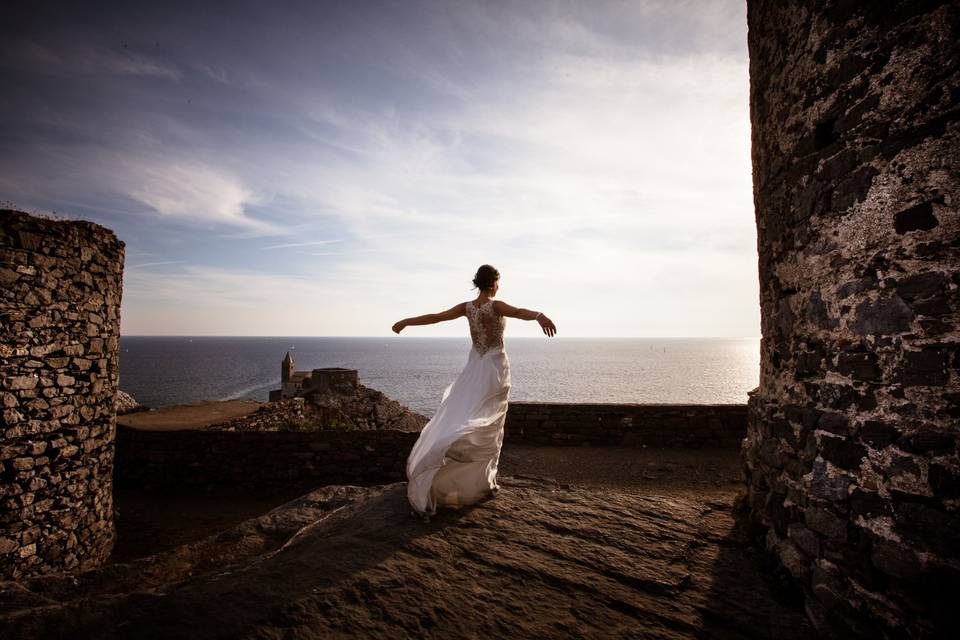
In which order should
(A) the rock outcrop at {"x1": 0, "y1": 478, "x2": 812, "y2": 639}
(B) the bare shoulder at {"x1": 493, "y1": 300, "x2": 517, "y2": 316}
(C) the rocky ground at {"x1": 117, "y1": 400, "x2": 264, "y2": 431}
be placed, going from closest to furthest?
(A) the rock outcrop at {"x1": 0, "y1": 478, "x2": 812, "y2": 639} → (B) the bare shoulder at {"x1": 493, "y1": 300, "x2": 517, "y2": 316} → (C) the rocky ground at {"x1": 117, "y1": 400, "x2": 264, "y2": 431}

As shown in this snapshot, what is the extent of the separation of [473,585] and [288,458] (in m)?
7.97

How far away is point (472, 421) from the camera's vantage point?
377 cm

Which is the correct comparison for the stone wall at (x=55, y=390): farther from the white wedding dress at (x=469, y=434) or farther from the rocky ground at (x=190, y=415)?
the white wedding dress at (x=469, y=434)

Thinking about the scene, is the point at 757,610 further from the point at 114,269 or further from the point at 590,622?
the point at 114,269

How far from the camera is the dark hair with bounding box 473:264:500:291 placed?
4.24m

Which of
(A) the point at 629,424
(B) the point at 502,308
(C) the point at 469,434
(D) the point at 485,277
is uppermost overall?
(D) the point at 485,277

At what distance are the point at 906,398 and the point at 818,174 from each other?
53.6 inches

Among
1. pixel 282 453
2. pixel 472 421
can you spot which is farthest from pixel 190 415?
pixel 472 421

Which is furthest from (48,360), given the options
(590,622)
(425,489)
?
(590,622)

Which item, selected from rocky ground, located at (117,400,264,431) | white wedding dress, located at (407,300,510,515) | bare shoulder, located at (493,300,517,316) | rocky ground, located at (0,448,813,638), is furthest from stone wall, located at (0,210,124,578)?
bare shoulder, located at (493,300,517,316)

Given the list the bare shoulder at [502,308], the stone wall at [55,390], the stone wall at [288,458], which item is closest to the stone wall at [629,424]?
the stone wall at [288,458]

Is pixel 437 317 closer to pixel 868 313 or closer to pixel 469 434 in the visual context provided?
pixel 469 434

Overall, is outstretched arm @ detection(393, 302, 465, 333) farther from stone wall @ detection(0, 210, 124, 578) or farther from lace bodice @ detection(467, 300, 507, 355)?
stone wall @ detection(0, 210, 124, 578)

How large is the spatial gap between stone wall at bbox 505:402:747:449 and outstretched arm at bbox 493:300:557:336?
5053 millimetres
